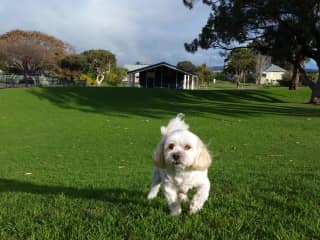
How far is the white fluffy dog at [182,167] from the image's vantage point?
4820 mm

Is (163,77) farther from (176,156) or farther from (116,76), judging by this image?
(176,156)

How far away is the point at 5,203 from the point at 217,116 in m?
19.9

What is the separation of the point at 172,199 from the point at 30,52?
249 feet

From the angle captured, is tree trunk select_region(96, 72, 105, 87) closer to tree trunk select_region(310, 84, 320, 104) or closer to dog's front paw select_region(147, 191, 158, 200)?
tree trunk select_region(310, 84, 320, 104)

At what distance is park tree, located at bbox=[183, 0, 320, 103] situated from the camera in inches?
1266

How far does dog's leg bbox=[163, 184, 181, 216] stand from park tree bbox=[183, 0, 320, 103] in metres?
28.9

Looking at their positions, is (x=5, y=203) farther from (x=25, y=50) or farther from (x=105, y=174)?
(x=25, y=50)

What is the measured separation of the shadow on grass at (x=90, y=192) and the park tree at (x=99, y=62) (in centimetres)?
8213

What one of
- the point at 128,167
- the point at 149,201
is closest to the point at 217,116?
the point at 128,167

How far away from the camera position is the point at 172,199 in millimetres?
4910

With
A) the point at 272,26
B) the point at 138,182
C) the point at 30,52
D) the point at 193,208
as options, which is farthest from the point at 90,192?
the point at 30,52

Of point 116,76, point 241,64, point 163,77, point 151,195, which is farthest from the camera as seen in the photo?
point 241,64

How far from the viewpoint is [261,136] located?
53.7 feet

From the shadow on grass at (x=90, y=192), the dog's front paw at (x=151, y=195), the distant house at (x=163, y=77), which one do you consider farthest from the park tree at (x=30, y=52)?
the dog's front paw at (x=151, y=195)
